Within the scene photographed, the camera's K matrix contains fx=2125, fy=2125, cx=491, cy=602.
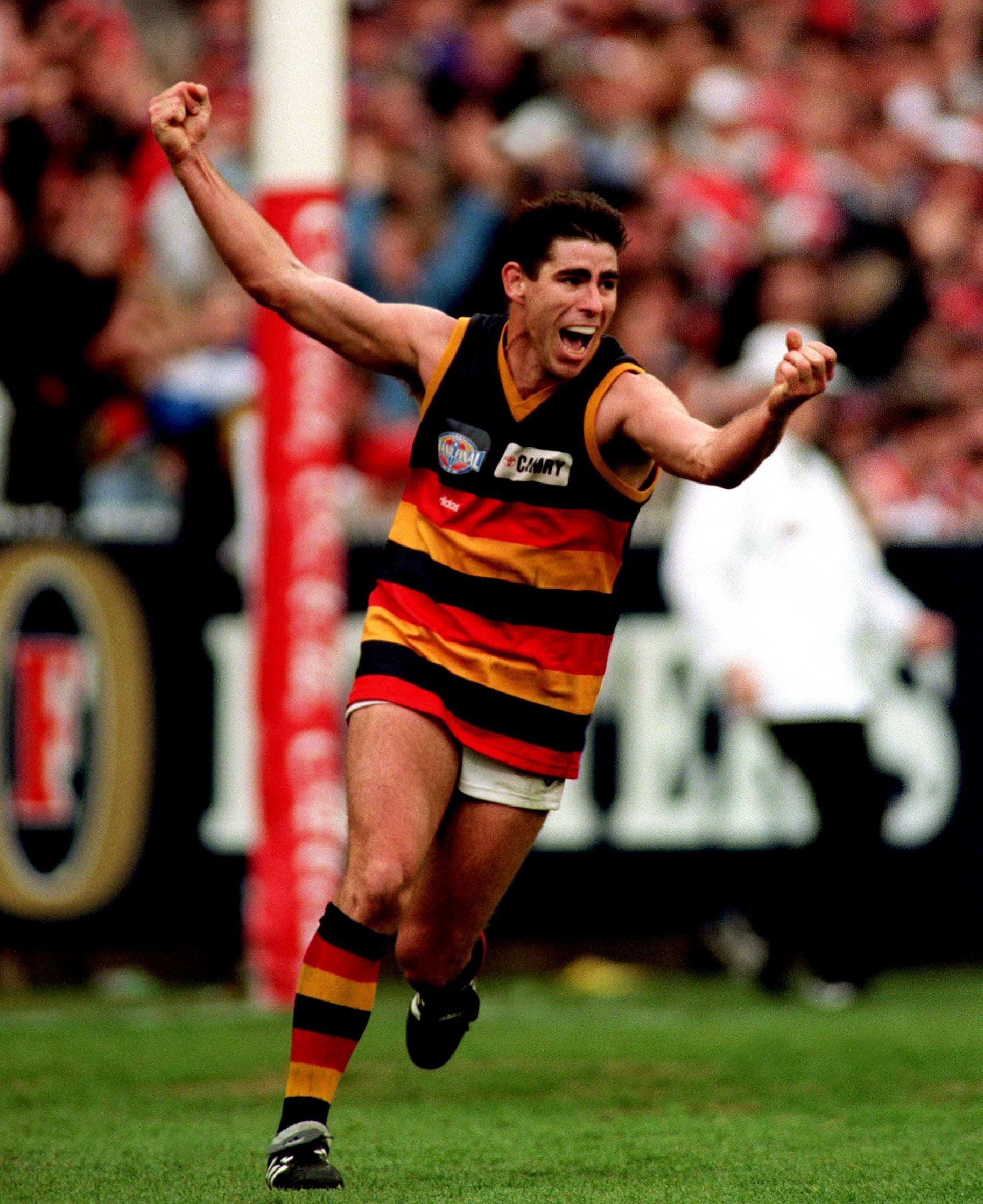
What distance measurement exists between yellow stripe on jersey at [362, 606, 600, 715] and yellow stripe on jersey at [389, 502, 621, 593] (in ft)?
0.60

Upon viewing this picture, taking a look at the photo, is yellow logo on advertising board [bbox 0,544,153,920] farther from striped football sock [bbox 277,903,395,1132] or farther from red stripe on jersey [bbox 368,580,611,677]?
striped football sock [bbox 277,903,395,1132]

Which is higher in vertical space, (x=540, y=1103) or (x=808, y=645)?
(x=808, y=645)

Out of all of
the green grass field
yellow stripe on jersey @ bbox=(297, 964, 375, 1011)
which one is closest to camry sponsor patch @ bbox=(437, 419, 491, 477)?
yellow stripe on jersey @ bbox=(297, 964, 375, 1011)

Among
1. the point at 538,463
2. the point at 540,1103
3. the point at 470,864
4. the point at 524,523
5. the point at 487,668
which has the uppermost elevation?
the point at 538,463

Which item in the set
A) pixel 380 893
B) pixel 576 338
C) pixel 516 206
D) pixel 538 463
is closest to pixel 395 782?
pixel 380 893

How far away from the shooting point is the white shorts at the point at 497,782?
16.9ft

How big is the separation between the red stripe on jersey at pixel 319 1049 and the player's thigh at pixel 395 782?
373 mm

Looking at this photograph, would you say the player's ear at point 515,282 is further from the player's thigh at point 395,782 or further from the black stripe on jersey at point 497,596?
the player's thigh at point 395,782

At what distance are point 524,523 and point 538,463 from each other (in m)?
0.15

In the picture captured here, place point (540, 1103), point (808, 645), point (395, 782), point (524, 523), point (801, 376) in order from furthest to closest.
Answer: point (808, 645) < point (540, 1103) < point (524, 523) < point (395, 782) < point (801, 376)

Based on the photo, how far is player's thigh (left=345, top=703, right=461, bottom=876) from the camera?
15.7ft

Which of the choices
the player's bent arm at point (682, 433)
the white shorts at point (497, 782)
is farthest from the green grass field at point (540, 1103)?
the player's bent arm at point (682, 433)

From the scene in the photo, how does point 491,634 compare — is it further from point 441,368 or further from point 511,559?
point 441,368

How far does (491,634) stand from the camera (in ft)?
16.7
